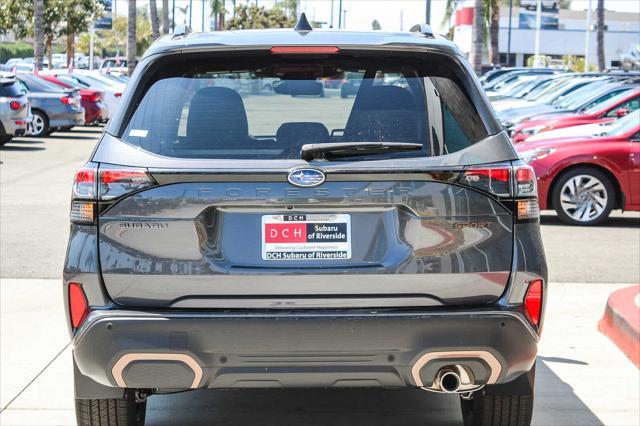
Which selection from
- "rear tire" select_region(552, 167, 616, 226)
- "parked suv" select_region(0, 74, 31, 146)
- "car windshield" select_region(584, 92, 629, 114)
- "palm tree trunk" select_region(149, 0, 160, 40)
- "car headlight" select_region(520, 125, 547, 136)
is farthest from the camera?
"palm tree trunk" select_region(149, 0, 160, 40)

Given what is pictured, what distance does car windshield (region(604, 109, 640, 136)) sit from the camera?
552 inches

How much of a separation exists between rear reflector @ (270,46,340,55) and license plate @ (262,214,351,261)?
74cm

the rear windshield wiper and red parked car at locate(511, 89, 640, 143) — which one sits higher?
the rear windshield wiper

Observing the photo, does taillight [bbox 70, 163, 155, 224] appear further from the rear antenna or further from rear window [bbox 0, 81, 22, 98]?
rear window [bbox 0, 81, 22, 98]

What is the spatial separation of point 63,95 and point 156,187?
83.0 feet

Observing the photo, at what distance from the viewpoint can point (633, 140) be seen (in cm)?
1391

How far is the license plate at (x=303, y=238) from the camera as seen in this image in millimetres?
4484

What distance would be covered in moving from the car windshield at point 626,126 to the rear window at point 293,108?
9.59 metres

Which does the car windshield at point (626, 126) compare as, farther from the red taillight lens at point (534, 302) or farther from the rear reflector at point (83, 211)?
the rear reflector at point (83, 211)

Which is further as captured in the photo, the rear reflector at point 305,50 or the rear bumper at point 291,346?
the rear reflector at point 305,50

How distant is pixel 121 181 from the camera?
4520 mm

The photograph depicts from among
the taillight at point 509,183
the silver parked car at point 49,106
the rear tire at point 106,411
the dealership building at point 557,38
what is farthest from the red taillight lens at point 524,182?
the dealership building at point 557,38

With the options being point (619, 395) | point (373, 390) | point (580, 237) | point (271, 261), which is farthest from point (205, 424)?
point (580, 237)

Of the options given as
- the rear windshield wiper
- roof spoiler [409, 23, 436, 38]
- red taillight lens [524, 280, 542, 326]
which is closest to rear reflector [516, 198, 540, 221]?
red taillight lens [524, 280, 542, 326]
